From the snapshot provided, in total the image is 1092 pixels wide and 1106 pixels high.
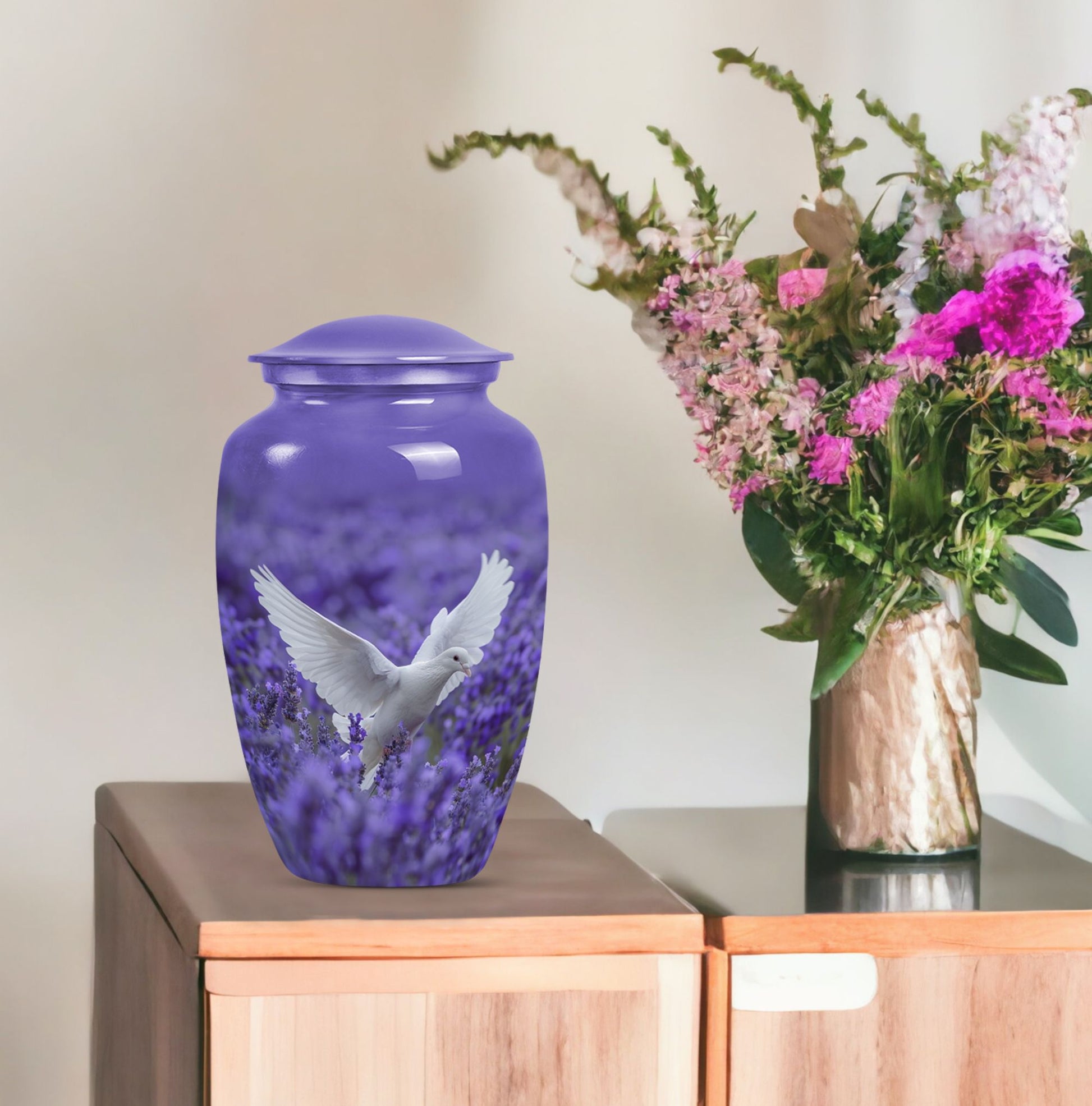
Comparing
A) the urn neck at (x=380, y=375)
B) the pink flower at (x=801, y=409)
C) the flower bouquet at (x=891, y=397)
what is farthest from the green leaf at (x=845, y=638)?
the urn neck at (x=380, y=375)

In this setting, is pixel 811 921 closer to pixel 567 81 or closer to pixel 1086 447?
pixel 1086 447

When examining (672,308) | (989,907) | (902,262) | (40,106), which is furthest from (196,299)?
(989,907)

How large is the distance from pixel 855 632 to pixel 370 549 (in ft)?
1.27

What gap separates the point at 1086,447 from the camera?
1020 millimetres

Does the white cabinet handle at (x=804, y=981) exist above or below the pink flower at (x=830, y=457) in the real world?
below

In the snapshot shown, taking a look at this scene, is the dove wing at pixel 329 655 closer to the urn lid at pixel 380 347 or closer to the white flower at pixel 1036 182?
the urn lid at pixel 380 347

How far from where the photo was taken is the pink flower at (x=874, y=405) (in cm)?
103

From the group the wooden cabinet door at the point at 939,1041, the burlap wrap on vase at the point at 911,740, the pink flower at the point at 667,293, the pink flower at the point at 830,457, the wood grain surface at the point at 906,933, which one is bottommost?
the wooden cabinet door at the point at 939,1041

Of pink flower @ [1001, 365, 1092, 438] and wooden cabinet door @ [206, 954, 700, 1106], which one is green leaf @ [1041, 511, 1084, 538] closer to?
pink flower @ [1001, 365, 1092, 438]

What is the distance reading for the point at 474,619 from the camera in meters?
0.96

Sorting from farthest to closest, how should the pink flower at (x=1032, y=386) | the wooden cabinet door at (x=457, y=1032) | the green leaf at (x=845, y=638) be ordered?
1. the green leaf at (x=845, y=638)
2. the pink flower at (x=1032, y=386)
3. the wooden cabinet door at (x=457, y=1032)

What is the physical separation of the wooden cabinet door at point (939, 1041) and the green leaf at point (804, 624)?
0.92 feet

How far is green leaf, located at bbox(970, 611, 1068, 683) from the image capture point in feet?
3.93

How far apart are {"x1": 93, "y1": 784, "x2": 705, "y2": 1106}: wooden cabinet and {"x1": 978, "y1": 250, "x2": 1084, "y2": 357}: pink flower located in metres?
0.44
